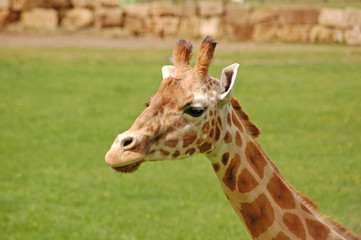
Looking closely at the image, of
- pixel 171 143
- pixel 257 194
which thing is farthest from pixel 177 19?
pixel 171 143

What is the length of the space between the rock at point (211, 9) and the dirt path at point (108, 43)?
4.43ft

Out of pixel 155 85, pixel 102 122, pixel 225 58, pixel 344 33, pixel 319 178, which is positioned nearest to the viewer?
pixel 319 178

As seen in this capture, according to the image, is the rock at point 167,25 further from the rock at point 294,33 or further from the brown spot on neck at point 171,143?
the brown spot on neck at point 171,143

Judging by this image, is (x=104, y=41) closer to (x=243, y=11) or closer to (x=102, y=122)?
(x=243, y=11)

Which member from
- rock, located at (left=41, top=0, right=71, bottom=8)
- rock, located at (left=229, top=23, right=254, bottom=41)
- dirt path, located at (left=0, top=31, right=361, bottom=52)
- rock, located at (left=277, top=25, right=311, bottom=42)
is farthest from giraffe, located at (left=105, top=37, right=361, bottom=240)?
rock, located at (left=41, top=0, right=71, bottom=8)

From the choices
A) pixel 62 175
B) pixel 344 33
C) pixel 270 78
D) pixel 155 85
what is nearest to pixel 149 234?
pixel 62 175

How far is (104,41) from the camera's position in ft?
84.0

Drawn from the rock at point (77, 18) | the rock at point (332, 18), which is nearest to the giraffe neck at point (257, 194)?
the rock at point (332, 18)

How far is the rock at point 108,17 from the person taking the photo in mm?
25938

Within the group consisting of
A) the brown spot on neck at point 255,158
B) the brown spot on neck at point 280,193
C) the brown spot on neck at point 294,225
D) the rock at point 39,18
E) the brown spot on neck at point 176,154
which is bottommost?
the rock at point 39,18

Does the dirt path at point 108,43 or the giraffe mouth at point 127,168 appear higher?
the giraffe mouth at point 127,168

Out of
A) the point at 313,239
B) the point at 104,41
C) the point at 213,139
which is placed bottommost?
the point at 104,41

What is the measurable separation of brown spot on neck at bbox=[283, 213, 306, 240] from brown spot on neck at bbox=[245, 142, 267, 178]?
29 centimetres

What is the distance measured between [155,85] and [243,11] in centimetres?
983
